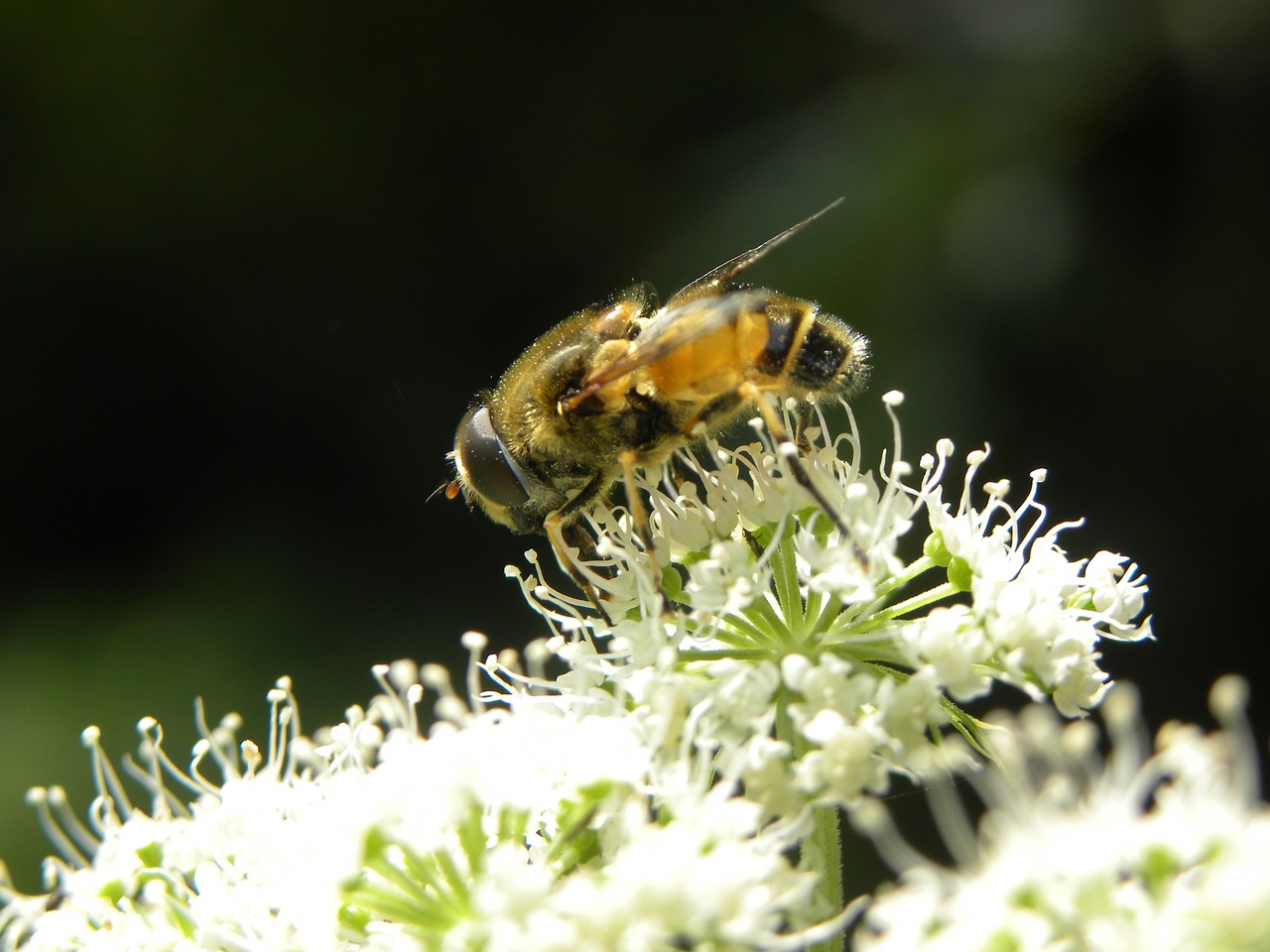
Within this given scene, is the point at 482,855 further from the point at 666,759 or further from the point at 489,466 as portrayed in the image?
the point at 489,466

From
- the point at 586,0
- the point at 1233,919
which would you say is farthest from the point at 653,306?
the point at 586,0

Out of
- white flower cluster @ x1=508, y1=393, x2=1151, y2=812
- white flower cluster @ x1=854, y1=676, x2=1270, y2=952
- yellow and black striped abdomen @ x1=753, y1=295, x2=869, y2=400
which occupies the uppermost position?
yellow and black striped abdomen @ x1=753, y1=295, x2=869, y2=400

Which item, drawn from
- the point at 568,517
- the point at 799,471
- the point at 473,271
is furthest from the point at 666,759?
the point at 473,271

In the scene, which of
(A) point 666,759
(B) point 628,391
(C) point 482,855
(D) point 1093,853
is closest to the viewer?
(D) point 1093,853

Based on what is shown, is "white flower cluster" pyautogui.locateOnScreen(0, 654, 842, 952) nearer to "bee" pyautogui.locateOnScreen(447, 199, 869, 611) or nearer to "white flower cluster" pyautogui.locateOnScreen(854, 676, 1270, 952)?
"white flower cluster" pyautogui.locateOnScreen(854, 676, 1270, 952)

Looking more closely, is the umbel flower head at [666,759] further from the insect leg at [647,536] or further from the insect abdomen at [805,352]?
the insect abdomen at [805,352]

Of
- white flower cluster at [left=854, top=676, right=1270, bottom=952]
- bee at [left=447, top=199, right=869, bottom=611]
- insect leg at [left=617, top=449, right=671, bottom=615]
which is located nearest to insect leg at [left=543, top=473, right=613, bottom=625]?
bee at [left=447, top=199, right=869, bottom=611]

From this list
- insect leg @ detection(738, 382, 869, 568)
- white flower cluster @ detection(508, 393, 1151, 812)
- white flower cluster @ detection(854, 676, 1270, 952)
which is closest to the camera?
white flower cluster @ detection(854, 676, 1270, 952)
